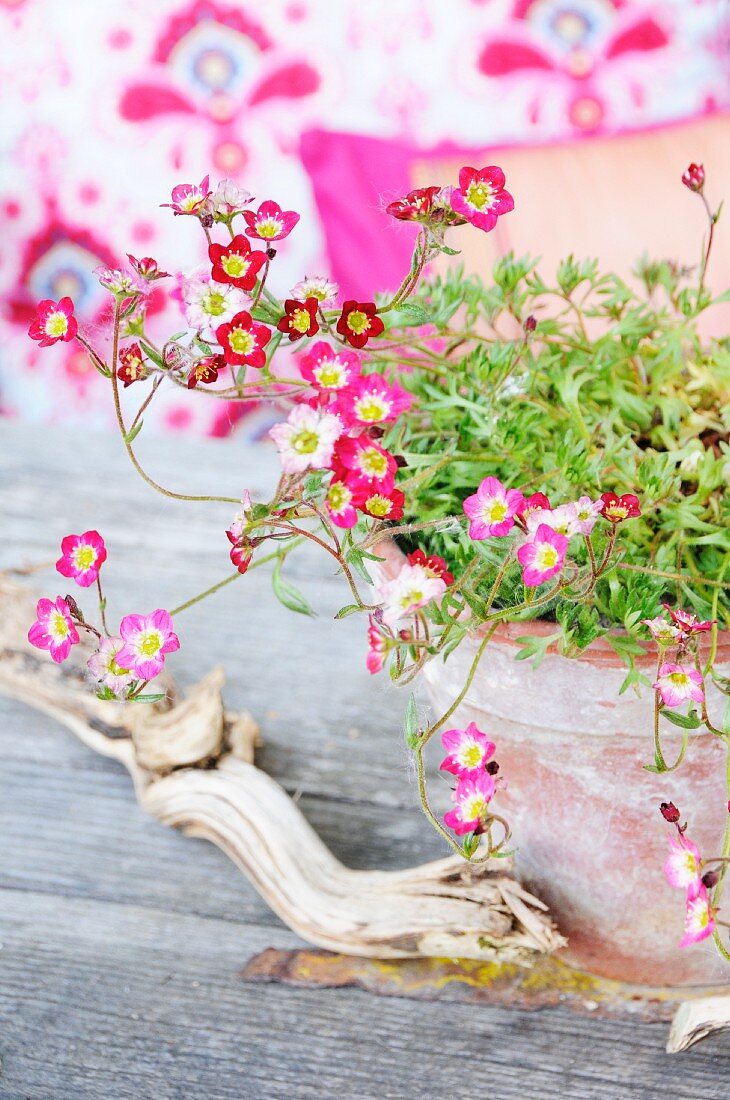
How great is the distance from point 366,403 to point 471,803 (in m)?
0.16

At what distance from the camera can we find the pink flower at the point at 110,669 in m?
0.41

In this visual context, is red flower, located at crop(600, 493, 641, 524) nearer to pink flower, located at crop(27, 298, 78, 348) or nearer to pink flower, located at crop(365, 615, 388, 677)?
pink flower, located at crop(365, 615, 388, 677)

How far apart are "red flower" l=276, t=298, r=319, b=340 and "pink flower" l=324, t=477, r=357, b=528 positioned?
7 centimetres

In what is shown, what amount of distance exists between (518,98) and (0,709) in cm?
102

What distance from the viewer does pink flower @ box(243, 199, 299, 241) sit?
0.41m

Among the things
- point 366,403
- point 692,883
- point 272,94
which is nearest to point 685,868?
point 692,883

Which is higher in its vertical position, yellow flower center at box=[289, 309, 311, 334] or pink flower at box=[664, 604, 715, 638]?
yellow flower center at box=[289, 309, 311, 334]

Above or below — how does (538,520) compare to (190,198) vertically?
below

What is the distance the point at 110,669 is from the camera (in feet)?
1.34

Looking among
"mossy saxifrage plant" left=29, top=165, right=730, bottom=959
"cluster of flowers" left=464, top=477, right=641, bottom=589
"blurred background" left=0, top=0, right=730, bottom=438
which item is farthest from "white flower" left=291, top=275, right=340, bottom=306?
"blurred background" left=0, top=0, right=730, bottom=438

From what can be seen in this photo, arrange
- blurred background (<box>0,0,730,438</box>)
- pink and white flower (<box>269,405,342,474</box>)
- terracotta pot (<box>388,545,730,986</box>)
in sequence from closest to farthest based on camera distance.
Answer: pink and white flower (<box>269,405,342,474</box>)
terracotta pot (<box>388,545,730,986</box>)
blurred background (<box>0,0,730,438</box>)

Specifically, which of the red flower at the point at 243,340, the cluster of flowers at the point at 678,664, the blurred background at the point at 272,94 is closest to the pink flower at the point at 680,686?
the cluster of flowers at the point at 678,664

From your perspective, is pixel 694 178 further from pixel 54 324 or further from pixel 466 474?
pixel 54 324

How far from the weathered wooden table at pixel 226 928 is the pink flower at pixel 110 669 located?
11cm
